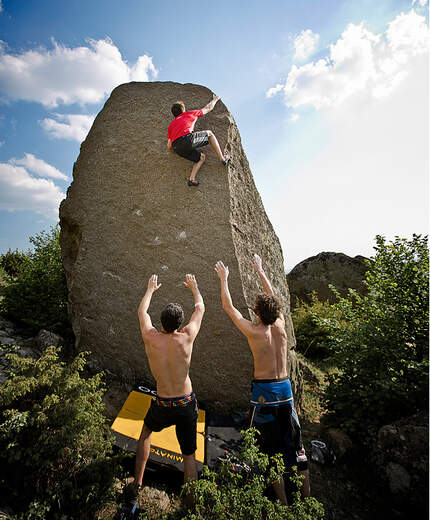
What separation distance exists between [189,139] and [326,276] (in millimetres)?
7085

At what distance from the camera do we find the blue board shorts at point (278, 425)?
251cm

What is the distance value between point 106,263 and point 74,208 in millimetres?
1201

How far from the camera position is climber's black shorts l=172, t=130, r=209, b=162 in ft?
13.3

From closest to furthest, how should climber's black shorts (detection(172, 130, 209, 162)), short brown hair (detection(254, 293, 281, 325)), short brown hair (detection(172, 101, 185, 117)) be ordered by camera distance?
short brown hair (detection(254, 293, 281, 325)), climber's black shorts (detection(172, 130, 209, 162)), short brown hair (detection(172, 101, 185, 117))

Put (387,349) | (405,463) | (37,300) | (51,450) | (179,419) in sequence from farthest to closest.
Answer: (37,300) < (387,349) < (405,463) < (179,419) < (51,450)

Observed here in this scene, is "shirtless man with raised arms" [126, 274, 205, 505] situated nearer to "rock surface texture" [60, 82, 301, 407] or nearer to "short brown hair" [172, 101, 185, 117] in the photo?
"rock surface texture" [60, 82, 301, 407]

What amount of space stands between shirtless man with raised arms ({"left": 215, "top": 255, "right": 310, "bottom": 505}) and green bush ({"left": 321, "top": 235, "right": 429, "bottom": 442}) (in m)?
1.16

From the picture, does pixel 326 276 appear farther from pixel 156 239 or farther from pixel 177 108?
pixel 177 108

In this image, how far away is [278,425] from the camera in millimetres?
2520

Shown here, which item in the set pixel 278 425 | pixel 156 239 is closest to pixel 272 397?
pixel 278 425

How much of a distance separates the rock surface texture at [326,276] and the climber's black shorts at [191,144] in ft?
20.8

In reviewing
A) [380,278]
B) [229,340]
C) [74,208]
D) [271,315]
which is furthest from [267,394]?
[74,208]

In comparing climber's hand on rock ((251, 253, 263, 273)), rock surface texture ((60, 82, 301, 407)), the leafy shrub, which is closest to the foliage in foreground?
rock surface texture ((60, 82, 301, 407))

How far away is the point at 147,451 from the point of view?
8.03ft
